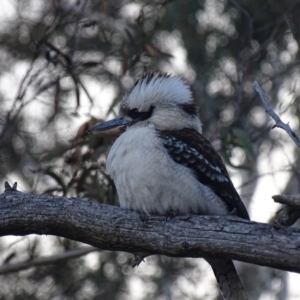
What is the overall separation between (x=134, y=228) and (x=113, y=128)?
78 centimetres

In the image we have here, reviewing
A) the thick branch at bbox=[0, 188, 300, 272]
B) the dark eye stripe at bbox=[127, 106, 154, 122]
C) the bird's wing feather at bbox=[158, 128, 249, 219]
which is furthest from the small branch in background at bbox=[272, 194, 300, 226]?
the dark eye stripe at bbox=[127, 106, 154, 122]

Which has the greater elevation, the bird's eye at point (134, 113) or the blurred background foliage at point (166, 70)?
the blurred background foliage at point (166, 70)

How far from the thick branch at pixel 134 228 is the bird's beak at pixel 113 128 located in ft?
2.08

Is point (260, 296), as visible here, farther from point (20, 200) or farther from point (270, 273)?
point (20, 200)

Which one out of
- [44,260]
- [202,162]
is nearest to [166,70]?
[44,260]

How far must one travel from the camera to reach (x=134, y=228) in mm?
3117

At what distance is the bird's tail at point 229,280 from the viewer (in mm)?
3496

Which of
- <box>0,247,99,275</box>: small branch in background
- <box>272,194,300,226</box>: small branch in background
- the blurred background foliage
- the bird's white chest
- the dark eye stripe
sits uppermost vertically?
the blurred background foliage

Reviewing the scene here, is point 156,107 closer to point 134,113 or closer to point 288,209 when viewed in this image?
point 134,113

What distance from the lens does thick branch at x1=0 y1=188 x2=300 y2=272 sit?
3.01 meters

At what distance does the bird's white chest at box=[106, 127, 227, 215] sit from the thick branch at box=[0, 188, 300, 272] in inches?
3.5

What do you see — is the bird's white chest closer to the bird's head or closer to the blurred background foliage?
the bird's head

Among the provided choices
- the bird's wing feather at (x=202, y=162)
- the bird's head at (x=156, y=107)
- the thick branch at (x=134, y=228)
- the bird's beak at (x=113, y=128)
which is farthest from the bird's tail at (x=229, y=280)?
the bird's beak at (x=113, y=128)

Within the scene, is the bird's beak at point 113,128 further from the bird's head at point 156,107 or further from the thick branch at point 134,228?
the thick branch at point 134,228
